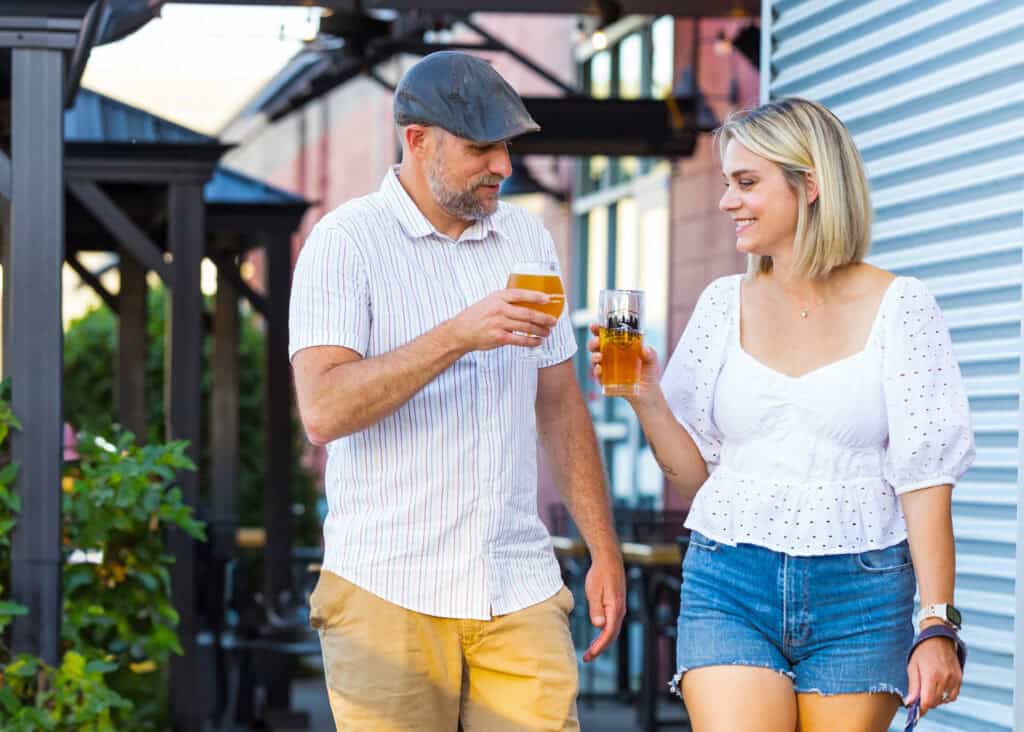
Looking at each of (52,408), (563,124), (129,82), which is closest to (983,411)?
(52,408)

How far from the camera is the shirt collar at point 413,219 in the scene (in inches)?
120

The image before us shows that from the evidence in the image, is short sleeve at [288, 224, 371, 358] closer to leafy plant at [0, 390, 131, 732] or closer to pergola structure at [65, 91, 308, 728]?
leafy plant at [0, 390, 131, 732]

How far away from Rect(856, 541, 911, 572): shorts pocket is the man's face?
847mm

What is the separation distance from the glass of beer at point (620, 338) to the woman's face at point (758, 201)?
208 millimetres

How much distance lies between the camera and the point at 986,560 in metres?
3.97

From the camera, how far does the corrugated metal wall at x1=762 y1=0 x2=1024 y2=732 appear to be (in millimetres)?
3883

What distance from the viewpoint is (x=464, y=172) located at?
3.00 metres

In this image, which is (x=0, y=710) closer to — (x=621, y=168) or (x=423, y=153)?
(x=423, y=153)

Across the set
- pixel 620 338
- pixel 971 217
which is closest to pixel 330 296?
pixel 620 338

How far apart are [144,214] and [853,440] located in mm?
7457

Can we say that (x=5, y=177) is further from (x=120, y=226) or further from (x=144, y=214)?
(x=144, y=214)

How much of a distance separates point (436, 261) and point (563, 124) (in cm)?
569

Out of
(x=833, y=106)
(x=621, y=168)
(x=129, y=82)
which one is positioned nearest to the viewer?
(x=833, y=106)

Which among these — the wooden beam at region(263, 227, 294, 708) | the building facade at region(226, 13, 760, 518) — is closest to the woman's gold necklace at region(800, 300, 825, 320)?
the building facade at region(226, 13, 760, 518)
